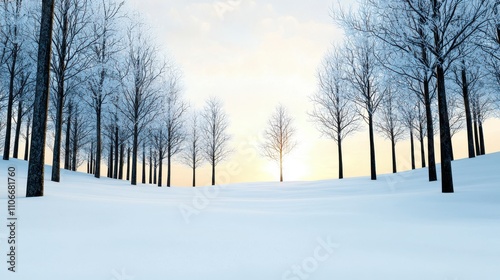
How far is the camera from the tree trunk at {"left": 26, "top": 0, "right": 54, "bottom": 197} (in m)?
6.88

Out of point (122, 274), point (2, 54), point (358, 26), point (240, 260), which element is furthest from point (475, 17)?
point (2, 54)

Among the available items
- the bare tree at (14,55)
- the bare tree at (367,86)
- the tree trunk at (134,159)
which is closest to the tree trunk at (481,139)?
the bare tree at (367,86)

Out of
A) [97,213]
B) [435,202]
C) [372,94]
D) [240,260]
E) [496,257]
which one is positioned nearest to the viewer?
[240,260]

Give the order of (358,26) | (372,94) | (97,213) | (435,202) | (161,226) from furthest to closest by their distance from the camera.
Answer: (372,94)
(358,26)
(435,202)
(97,213)
(161,226)

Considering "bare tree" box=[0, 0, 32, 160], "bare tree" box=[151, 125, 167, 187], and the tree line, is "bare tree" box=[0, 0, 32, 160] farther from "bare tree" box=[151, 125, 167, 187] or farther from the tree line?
"bare tree" box=[151, 125, 167, 187]

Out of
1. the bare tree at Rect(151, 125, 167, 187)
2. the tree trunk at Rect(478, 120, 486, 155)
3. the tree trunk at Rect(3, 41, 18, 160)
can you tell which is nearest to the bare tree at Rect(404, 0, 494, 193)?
the tree trunk at Rect(478, 120, 486, 155)

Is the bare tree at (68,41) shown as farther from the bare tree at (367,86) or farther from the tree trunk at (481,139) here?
the tree trunk at (481,139)

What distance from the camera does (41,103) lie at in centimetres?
703

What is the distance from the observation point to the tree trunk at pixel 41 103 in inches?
271

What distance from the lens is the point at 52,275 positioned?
102 inches

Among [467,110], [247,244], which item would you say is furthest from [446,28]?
[467,110]

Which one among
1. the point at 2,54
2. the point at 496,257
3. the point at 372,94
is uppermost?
the point at 2,54

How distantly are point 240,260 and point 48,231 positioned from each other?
2.78m

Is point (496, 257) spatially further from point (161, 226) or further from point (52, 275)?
point (52, 275)
